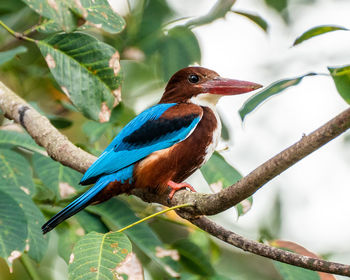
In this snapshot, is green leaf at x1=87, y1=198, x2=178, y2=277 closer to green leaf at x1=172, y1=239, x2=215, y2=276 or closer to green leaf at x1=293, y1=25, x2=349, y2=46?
green leaf at x1=172, y1=239, x2=215, y2=276

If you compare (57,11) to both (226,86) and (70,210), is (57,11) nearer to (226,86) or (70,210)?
(70,210)

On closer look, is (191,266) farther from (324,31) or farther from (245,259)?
(245,259)

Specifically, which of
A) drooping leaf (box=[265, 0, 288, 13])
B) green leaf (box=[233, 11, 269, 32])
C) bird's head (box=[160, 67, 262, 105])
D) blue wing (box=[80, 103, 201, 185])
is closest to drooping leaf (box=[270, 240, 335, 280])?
blue wing (box=[80, 103, 201, 185])

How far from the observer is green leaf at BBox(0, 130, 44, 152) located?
110 inches

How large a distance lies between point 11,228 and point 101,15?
903 millimetres

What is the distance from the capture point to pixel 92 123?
10.3ft

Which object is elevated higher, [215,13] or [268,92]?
[268,92]

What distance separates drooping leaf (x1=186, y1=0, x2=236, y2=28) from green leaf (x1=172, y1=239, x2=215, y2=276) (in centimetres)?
124

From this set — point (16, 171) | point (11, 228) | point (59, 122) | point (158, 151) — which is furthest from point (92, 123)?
point (11, 228)

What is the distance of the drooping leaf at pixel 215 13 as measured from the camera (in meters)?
3.13

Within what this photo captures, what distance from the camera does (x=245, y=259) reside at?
4871 millimetres

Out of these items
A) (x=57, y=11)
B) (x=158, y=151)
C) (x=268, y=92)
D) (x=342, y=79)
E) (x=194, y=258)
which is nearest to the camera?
(x=342, y=79)

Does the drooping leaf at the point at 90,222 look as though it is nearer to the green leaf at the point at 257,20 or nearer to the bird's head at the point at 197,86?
the bird's head at the point at 197,86

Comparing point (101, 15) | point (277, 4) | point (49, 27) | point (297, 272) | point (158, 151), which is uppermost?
point (101, 15)
